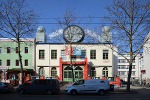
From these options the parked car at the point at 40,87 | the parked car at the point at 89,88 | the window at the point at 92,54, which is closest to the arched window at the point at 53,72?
the window at the point at 92,54

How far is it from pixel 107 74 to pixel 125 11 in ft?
61.5

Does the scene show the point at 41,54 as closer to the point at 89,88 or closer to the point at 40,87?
the point at 40,87

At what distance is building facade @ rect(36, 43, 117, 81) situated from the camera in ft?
125

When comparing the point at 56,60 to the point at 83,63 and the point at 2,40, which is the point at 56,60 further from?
Answer: the point at 2,40

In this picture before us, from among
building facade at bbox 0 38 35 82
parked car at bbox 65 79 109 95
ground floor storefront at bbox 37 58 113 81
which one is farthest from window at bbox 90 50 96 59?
parked car at bbox 65 79 109 95

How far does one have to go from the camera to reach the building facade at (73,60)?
125 feet

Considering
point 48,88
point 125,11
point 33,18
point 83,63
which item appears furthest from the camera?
point 83,63

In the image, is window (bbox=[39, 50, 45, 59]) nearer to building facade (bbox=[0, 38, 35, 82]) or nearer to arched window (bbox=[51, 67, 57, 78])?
building facade (bbox=[0, 38, 35, 82])

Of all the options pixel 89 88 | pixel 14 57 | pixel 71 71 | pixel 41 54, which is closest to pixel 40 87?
pixel 89 88

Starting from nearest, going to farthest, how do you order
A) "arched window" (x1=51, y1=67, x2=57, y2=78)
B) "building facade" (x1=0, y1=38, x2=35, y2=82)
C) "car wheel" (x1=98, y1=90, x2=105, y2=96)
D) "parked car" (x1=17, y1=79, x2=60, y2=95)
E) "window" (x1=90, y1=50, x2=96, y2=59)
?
A: "car wheel" (x1=98, y1=90, x2=105, y2=96), "parked car" (x1=17, y1=79, x2=60, y2=95), "building facade" (x1=0, y1=38, x2=35, y2=82), "window" (x1=90, y1=50, x2=96, y2=59), "arched window" (x1=51, y1=67, x2=57, y2=78)

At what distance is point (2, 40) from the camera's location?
124ft

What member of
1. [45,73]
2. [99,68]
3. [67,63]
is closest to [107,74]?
[99,68]

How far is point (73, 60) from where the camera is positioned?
38125mm

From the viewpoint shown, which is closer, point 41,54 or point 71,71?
point 71,71
